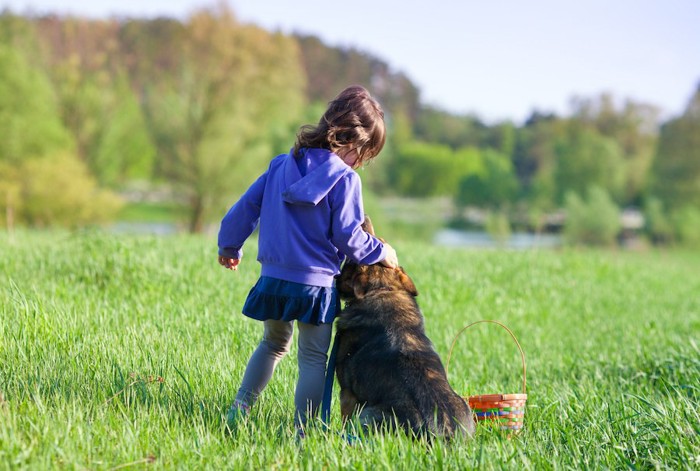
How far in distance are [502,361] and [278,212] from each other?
12.1 ft

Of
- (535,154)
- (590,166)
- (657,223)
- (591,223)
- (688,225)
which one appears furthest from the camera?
(535,154)

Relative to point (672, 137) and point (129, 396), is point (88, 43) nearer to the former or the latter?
point (672, 137)

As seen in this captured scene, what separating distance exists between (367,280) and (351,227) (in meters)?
0.37

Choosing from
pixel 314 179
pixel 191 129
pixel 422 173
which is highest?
pixel 191 129

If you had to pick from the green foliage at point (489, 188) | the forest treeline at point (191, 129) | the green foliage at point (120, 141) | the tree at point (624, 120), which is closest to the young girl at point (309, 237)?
the forest treeline at point (191, 129)

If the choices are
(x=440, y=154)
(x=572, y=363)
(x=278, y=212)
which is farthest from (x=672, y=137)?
(x=278, y=212)

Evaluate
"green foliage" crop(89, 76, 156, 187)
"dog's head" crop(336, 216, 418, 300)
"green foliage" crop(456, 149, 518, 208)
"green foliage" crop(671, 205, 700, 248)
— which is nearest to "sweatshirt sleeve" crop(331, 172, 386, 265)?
"dog's head" crop(336, 216, 418, 300)

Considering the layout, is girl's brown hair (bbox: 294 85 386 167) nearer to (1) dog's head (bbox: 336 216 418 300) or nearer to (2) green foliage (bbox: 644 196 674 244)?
(1) dog's head (bbox: 336 216 418 300)

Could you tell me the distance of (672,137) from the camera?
50812 mm

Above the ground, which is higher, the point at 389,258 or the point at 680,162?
the point at 680,162

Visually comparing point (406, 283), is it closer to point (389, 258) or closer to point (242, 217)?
point (389, 258)

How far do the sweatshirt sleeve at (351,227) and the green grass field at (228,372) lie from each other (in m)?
0.88

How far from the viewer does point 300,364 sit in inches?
141

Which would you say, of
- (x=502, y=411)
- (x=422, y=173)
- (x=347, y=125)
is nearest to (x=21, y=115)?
(x=347, y=125)
